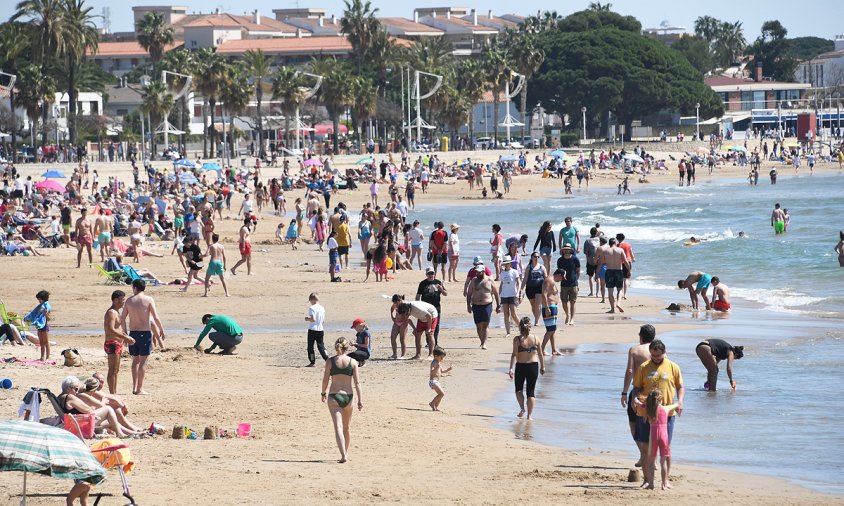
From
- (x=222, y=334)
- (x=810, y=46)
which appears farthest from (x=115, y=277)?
(x=810, y=46)

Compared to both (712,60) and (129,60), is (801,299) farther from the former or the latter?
(712,60)

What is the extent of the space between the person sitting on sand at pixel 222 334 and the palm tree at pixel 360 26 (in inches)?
3032

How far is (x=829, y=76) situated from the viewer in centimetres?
15688

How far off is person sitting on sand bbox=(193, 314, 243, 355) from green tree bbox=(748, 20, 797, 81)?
440 feet

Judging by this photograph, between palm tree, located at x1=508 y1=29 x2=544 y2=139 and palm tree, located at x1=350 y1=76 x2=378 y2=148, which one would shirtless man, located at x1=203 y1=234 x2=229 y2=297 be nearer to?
palm tree, located at x1=350 y1=76 x2=378 y2=148

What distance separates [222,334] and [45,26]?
180ft

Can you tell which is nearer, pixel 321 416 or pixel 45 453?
pixel 45 453

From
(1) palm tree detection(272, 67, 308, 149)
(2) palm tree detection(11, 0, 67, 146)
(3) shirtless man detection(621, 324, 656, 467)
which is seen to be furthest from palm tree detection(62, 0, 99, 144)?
(3) shirtless man detection(621, 324, 656, 467)

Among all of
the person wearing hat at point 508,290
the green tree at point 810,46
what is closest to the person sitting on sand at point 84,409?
the person wearing hat at point 508,290

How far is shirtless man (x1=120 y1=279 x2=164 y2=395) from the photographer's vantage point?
13203mm

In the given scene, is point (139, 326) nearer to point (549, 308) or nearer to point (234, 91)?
point (549, 308)

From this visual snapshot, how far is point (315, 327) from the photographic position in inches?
611

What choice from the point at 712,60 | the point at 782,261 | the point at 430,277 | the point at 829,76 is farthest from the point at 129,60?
the point at 430,277

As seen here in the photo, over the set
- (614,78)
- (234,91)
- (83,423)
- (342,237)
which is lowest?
(83,423)
